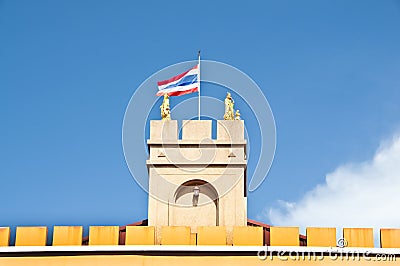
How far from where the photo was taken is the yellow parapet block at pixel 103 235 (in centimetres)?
1711

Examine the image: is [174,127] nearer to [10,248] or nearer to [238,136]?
[238,136]

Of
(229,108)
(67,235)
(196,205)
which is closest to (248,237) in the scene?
(196,205)

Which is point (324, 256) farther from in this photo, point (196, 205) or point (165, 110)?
point (165, 110)

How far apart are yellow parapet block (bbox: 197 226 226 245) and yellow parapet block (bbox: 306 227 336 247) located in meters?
2.19

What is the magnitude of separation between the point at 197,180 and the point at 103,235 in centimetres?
473

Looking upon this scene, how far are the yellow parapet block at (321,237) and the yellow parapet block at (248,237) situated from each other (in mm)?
1224

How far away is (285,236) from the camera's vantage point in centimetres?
1719

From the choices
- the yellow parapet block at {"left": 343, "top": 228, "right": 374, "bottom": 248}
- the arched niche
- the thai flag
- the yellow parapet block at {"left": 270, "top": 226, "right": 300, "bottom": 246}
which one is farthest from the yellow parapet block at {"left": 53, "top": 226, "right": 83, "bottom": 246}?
the thai flag

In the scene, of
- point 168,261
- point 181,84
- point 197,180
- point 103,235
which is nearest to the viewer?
point 168,261

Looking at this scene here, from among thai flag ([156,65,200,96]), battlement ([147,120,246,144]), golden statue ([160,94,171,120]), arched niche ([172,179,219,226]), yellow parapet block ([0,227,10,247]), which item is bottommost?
yellow parapet block ([0,227,10,247])

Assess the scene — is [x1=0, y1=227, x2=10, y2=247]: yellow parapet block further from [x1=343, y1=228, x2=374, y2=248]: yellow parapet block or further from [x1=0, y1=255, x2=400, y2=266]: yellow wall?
[x1=343, y1=228, x2=374, y2=248]: yellow parapet block

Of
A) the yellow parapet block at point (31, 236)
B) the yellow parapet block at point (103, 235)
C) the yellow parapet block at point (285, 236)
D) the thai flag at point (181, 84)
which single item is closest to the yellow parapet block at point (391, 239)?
the yellow parapet block at point (285, 236)

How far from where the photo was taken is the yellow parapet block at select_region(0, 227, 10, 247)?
17.1 metres

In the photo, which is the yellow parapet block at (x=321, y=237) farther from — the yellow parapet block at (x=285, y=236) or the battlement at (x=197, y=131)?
the battlement at (x=197, y=131)
